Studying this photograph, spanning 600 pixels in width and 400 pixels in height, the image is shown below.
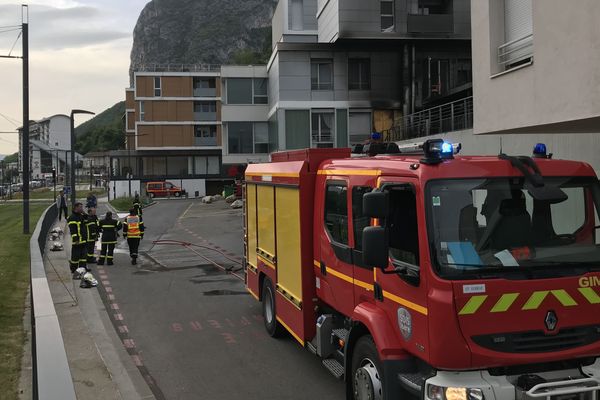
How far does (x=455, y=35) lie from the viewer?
3216cm

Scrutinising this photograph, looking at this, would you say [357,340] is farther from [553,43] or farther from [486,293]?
[553,43]

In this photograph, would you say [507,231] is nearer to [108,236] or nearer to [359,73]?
[108,236]

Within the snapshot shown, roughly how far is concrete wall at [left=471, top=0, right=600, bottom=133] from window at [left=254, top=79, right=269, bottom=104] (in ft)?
105

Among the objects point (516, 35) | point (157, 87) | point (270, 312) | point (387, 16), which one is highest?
point (157, 87)

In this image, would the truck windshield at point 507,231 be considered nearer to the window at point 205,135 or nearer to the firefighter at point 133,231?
the firefighter at point 133,231

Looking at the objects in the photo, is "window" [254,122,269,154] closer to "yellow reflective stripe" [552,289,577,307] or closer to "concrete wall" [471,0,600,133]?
"concrete wall" [471,0,600,133]

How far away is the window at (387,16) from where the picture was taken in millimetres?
31953

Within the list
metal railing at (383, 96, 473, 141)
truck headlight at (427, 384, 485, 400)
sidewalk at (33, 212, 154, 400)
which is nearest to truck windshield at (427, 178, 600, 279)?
truck headlight at (427, 384, 485, 400)

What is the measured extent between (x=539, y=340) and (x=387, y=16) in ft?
98.7

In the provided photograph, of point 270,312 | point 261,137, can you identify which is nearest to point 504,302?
point 270,312

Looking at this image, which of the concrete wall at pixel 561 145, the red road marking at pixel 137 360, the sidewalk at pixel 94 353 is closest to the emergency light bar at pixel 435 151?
the sidewalk at pixel 94 353

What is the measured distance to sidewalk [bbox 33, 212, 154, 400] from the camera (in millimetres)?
6402

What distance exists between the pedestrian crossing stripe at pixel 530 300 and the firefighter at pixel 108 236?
13677 mm

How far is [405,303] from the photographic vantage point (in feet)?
15.5
